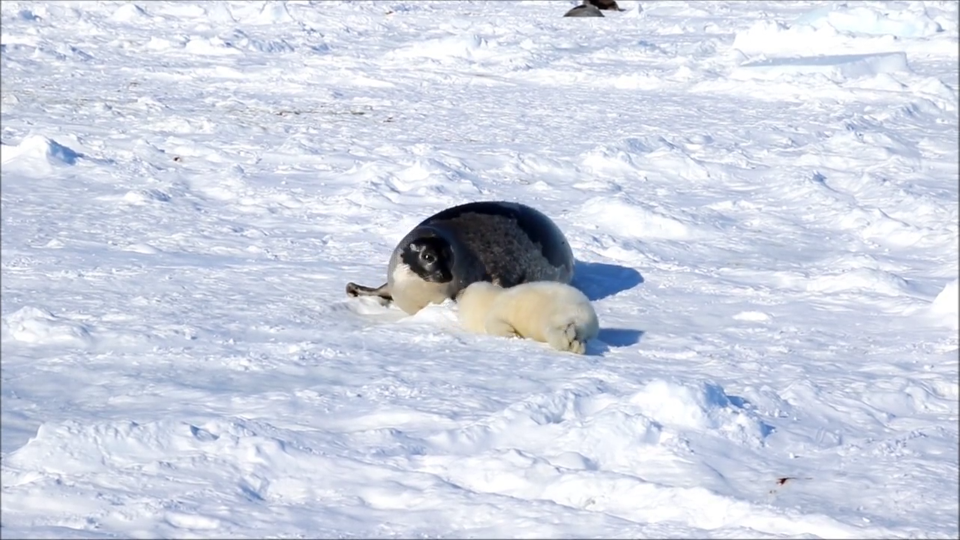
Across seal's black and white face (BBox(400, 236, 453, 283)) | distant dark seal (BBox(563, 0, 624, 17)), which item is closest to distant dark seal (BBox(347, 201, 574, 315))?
seal's black and white face (BBox(400, 236, 453, 283))

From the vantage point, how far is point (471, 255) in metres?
4.13

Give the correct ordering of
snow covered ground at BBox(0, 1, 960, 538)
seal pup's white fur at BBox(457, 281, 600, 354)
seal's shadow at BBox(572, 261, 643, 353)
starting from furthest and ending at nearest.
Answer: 1. seal's shadow at BBox(572, 261, 643, 353)
2. seal pup's white fur at BBox(457, 281, 600, 354)
3. snow covered ground at BBox(0, 1, 960, 538)

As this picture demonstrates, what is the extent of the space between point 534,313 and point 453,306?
0.40 metres

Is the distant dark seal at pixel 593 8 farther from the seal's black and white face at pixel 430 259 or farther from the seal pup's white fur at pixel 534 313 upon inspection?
the seal pup's white fur at pixel 534 313

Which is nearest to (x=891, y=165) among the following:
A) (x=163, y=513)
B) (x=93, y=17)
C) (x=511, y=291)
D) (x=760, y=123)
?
(x=760, y=123)

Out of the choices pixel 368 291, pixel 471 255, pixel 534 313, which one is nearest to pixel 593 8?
pixel 471 255

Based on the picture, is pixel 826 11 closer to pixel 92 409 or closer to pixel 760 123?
pixel 760 123

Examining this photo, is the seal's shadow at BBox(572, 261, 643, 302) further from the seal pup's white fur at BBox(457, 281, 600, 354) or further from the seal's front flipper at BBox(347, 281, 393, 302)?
the seal's front flipper at BBox(347, 281, 393, 302)

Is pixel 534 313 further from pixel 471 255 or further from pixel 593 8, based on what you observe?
pixel 593 8

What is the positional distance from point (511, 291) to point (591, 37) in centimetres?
802

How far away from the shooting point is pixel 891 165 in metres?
6.65

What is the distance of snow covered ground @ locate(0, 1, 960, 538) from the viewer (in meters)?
2.51

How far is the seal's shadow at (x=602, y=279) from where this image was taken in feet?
14.5

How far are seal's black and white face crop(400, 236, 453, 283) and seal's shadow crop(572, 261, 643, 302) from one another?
0.55 metres
